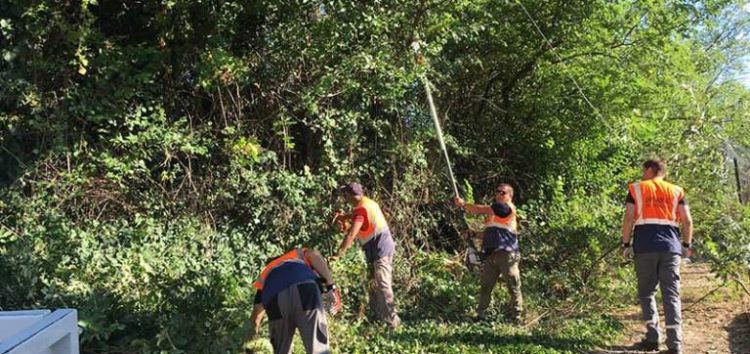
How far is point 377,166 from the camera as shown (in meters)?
9.34

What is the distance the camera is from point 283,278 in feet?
16.2

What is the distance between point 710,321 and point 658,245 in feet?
6.87

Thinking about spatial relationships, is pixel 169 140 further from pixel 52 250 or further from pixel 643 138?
pixel 643 138

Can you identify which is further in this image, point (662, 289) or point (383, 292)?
point (383, 292)

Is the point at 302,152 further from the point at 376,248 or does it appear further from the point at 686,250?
the point at 686,250

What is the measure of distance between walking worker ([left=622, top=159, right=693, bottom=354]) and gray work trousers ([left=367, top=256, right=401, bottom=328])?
255 cm

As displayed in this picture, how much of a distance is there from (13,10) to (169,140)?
7.18 ft

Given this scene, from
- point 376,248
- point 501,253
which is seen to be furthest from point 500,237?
point 376,248

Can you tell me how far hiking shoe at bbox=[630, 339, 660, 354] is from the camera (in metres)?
6.47

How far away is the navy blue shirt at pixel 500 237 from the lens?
7508 millimetres

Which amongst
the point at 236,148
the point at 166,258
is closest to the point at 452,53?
the point at 236,148

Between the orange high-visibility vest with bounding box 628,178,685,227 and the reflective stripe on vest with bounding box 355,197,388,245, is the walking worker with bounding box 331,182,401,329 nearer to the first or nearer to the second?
the reflective stripe on vest with bounding box 355,197,388,245

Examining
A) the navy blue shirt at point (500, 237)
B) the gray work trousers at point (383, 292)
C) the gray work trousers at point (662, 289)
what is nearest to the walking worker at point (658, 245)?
the gray work trousers at point (662, 289)

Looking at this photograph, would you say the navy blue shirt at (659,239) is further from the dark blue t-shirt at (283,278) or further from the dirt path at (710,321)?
the dark blue t-shirt at (283,278)
